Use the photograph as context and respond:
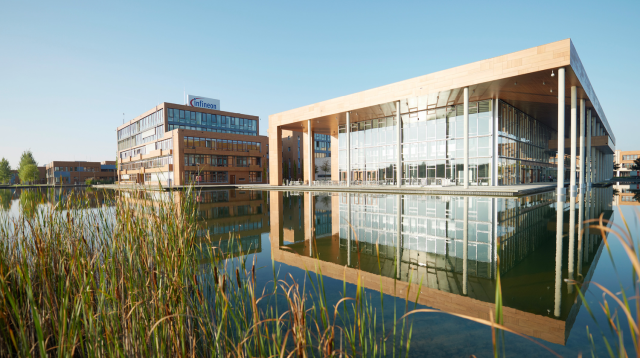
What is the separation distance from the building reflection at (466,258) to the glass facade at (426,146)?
43.3 ft

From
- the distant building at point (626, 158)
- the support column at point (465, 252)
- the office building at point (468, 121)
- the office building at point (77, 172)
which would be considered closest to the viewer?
the support column at point (465, 252)

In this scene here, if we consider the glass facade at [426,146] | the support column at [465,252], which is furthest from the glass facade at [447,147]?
the support column at [465,252]

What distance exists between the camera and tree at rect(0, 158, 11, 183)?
6093 centimetres

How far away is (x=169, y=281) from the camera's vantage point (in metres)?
2.60

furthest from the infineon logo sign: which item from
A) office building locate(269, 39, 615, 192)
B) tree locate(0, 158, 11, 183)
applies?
tree locate(0, 158, 11, 183)

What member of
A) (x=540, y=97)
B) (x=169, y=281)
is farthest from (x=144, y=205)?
(x=540, y=97)

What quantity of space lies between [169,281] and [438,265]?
4.20m

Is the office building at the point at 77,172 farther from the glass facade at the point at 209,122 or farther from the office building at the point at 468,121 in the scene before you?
the office building at the point at 468,121

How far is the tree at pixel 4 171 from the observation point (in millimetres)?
60934

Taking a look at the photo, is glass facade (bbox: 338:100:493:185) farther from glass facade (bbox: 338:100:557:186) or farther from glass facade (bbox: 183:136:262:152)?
glass facade (bbox: 183:136:262:152)

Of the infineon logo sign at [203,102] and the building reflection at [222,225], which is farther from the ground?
the infineon logo sign at [203,102]

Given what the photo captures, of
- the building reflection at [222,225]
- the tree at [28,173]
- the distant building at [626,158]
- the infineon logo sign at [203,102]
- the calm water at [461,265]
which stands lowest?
the calm water at [461,265]

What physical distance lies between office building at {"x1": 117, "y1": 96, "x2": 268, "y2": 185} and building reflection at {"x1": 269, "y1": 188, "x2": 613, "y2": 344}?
110 feet

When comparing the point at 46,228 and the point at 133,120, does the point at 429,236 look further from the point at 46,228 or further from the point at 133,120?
the point at 133,120
